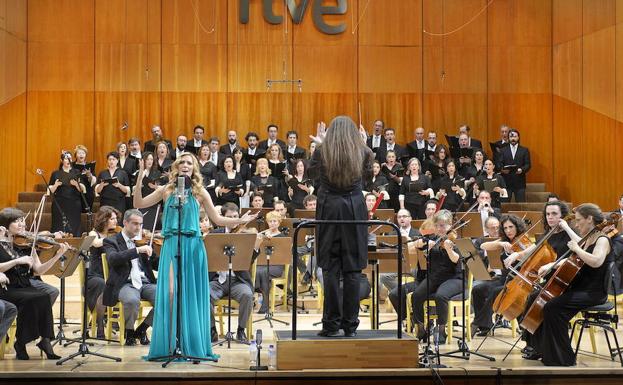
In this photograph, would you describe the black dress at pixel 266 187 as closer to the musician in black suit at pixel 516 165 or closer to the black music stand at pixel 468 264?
the musician in black suit at pixel 516 165

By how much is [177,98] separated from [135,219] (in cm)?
742

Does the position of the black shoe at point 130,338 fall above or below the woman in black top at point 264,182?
below

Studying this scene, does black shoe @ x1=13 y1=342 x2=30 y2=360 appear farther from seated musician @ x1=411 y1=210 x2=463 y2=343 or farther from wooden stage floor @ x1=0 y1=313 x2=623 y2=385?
seated musician @ x1=411 y1=210 x2=463 y2=343

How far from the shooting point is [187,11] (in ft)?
44.7

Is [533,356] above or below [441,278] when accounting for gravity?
below

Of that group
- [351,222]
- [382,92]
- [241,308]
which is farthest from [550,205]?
[382,92]

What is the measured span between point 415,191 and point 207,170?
2.58 meters

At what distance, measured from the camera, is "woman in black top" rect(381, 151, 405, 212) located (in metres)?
10.8

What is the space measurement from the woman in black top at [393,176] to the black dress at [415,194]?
0.18m

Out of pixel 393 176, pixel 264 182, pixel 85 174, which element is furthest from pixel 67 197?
pixel 393 176

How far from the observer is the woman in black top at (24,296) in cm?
592

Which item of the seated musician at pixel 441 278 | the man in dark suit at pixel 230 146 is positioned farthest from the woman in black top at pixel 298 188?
the seated musician at pixel 441 278

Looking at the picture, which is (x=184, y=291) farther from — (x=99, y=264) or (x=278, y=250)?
(x=278, y=250)

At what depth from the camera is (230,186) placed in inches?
406
